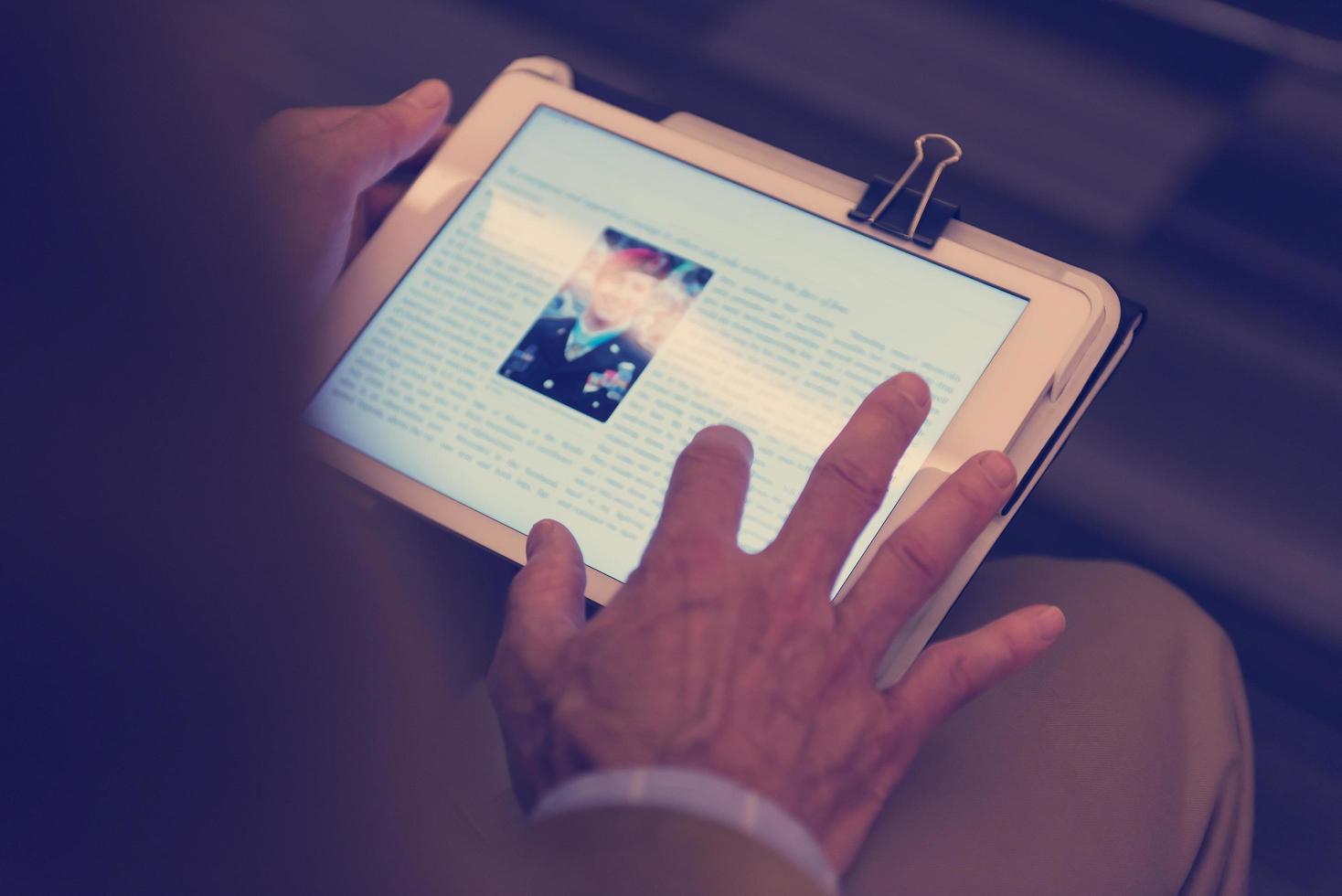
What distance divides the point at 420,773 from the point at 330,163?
0.49m

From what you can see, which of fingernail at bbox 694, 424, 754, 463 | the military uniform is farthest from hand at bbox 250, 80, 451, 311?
fingernail at bbox 694, 424, 754, 463

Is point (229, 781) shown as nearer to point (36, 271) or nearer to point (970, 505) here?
point (36, 271)

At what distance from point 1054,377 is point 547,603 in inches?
11.8

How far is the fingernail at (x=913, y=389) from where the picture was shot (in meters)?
0.50

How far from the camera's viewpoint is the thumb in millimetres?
655

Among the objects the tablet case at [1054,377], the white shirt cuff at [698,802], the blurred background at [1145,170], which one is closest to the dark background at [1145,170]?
the blurred background at [1145,170]

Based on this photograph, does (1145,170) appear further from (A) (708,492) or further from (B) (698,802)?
(B) (698,802)

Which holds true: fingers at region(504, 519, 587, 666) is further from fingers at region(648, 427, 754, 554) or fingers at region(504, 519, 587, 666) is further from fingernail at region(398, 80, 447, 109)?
fingernail at region(398, 80, 447, 109)

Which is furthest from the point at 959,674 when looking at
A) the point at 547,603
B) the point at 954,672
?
the point at 547,603

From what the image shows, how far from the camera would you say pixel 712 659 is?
442 millimetres

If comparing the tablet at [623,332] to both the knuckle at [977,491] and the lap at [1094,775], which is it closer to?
→ the knuckle at [977,491]

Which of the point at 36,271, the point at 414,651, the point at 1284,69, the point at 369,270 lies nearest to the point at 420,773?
the point at 414,651

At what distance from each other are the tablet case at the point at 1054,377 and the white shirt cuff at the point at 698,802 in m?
0.14

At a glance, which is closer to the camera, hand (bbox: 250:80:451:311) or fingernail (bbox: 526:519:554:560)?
fingernail (bbox: 526:519:554:560)
